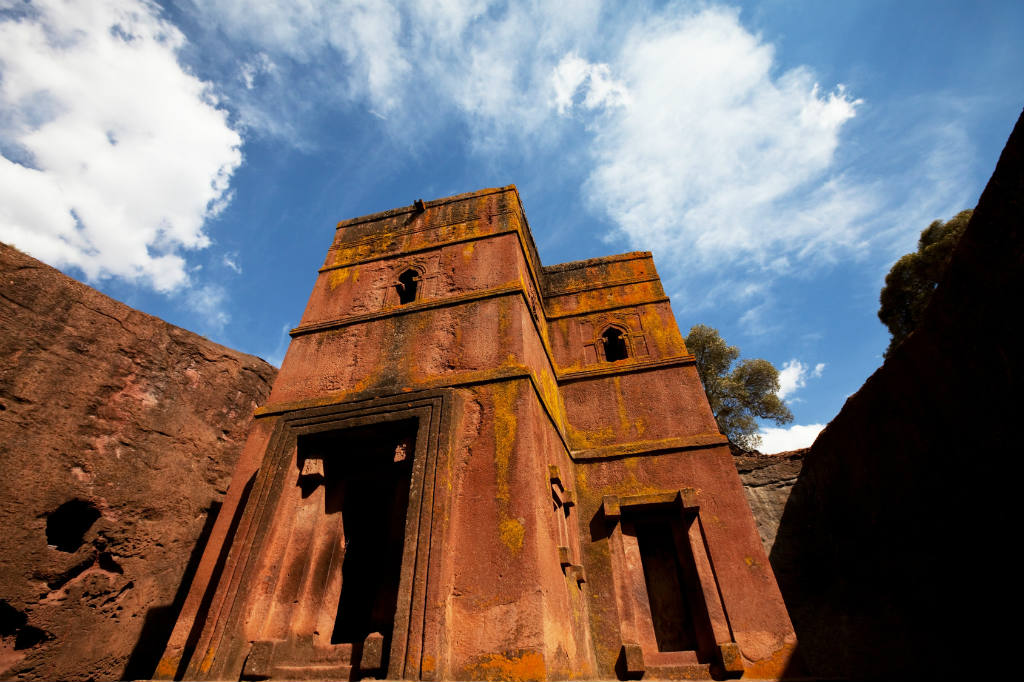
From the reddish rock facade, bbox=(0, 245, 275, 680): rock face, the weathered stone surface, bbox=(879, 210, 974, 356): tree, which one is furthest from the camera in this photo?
bbox=(879, 210, 974, 356): tree

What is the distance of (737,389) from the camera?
1786 centimetres

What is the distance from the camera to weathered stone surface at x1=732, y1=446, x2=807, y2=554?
805cm

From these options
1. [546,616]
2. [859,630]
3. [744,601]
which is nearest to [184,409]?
[546,616]

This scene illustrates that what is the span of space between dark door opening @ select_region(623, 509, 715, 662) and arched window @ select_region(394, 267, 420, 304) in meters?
4.15

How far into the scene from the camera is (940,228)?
14992 mm

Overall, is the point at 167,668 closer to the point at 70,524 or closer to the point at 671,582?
the point at 70,524

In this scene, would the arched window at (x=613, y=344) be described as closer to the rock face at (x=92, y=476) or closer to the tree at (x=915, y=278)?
the rock face at (x=92, y=476)

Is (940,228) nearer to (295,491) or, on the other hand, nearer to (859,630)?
(859,630)

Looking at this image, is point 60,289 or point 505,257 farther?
point 505,257

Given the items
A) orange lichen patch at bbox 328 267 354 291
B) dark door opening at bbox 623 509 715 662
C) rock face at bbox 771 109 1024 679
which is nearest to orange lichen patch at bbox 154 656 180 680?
dark door opening at bbox 623 509 715 662

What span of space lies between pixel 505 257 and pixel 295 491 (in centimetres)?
378

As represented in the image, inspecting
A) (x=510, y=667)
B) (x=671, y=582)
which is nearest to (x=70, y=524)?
(x=510, y=667)

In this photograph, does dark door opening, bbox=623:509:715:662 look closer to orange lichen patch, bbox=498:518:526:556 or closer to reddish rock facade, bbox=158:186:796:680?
reddish rock facade, bbox=158:186:796:680

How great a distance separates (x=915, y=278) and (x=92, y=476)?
20.2 m
